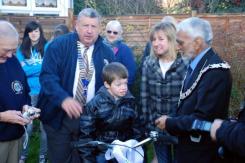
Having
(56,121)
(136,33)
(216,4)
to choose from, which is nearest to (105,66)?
(56,121)

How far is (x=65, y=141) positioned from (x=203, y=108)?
1.50 metres

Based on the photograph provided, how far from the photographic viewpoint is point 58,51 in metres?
3.98

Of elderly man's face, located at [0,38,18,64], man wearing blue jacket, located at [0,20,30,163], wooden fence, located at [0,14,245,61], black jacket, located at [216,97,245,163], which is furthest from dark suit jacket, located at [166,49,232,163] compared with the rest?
wooden fence, located at [0,14,245,61]

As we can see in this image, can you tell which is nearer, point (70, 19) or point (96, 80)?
point (96, 80)

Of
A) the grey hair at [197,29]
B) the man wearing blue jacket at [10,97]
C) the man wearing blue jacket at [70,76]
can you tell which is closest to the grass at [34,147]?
the man wearing blue jacket at [70,76]

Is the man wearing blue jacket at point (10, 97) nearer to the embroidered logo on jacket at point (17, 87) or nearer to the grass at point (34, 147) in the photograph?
the embroidered logo on jacket at point (17, 87)

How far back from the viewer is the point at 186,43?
344cm

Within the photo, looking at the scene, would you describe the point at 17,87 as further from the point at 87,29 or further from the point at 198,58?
the point at 198,58

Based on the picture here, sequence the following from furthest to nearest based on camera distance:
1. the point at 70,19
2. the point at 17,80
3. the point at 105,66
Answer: the point at 70,19
the point at 105,66
the point at 17,80

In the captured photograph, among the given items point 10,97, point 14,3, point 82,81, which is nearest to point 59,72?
point 82,81

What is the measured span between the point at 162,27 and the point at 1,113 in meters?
1.98

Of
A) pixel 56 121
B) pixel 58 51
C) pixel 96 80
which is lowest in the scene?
pixel 56 121

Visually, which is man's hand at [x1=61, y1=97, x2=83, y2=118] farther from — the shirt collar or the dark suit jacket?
the shirt collar

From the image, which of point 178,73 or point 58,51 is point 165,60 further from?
point 58,51
